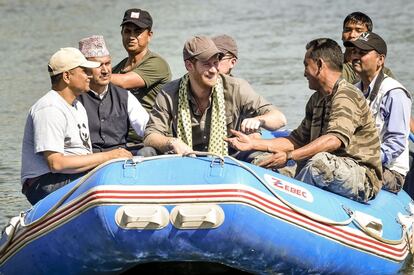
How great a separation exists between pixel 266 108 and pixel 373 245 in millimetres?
1030

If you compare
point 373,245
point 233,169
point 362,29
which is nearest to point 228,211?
point 233,169

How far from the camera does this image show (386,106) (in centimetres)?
756

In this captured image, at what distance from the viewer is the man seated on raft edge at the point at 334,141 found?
21.6 feet

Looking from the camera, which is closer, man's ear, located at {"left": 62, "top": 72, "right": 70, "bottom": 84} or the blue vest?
man's ear, located at {"left": 62, "top": 72, "right": 70, "bottom": 84}

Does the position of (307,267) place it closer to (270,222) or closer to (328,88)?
(270,222)

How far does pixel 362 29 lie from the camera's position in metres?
8.92

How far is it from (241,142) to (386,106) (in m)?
1.37

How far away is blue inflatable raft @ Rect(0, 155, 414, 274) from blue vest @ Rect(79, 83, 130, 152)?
93 centimetres

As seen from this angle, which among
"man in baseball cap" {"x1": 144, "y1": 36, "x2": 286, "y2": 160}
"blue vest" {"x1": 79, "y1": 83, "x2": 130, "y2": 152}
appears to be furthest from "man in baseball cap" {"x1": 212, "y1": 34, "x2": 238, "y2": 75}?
"man in baseball cap" {"x1": 144, "y1": 36, "x2": 286, "y2": 160}

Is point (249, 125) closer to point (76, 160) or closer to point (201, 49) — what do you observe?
point (201, 49)

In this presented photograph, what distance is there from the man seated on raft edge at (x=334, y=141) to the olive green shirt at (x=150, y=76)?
1.77 meters

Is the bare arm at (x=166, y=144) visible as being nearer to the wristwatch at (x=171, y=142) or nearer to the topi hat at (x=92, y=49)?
the wristwatch at (x=171, y=142)

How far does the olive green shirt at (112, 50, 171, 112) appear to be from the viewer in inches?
336

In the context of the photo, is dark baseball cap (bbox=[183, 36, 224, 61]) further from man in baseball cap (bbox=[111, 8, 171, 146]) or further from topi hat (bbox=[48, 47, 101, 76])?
man in baseball cap (bbox=[111, 8, 171, 146])
